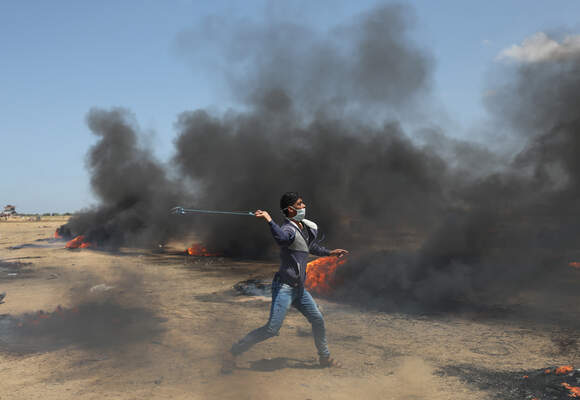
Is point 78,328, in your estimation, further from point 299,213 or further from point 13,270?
point 13,270

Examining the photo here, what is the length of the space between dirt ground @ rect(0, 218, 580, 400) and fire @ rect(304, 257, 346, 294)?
0.96 metres

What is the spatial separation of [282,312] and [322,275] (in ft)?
20.7

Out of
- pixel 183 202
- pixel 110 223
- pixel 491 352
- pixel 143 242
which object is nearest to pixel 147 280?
pixel 491 352

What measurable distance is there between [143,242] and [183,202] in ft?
21.3

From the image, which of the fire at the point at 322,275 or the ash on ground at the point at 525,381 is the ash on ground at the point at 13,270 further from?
the ash on ground at the point at 525,381

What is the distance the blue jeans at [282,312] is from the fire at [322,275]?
18.2ft

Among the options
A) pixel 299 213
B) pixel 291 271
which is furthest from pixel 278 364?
pixel 299 213

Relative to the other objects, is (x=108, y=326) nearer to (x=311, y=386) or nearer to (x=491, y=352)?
(x=311, y=386)

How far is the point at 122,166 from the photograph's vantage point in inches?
1528

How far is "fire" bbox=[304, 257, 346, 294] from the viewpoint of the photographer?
1101 cm

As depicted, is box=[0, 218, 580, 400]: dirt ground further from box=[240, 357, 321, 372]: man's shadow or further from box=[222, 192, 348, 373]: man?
box=[222, 192, 348, 373]: man

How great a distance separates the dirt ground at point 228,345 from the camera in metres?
4.96

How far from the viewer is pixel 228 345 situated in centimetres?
664

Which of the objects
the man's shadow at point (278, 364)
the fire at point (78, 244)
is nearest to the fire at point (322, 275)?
the man's shadow at point (278, 364)
